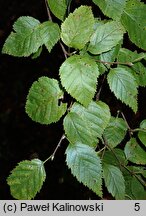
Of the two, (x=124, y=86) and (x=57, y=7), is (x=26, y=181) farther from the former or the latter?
(x=57, y=7)

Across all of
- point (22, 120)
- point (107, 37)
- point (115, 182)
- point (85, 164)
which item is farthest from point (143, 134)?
point (22, 120)

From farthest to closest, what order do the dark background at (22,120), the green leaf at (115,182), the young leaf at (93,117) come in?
1. the dark background at (22,120)
2. the green leaf at (115,182)
3. the young leaf at (93,117)

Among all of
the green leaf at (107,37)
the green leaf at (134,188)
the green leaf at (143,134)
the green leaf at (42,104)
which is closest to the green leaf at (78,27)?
the green leaf at (107,37)

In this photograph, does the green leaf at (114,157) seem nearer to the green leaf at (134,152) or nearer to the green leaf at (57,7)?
the green leaf at (134,152)

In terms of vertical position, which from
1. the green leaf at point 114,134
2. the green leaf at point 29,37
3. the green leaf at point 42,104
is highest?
the green leaf at point 29,37

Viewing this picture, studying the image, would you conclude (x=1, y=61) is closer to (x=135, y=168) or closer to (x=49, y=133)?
(x=49, y=133)

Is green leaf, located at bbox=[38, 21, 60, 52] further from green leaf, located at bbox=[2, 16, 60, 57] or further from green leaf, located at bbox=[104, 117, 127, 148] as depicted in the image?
green leaf, located at bbox=[104, 117, 127, 148]

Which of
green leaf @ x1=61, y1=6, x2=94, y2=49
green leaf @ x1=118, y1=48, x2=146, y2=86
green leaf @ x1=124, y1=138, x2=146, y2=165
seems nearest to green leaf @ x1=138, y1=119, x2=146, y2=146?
green leaf @ x1=124, y1=138, x2=146, y2=165
